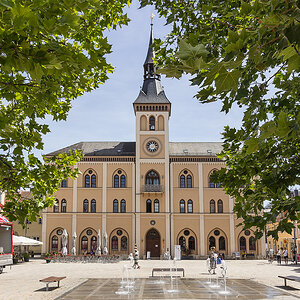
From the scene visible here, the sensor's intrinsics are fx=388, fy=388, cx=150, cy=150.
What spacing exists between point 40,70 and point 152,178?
41.2 m

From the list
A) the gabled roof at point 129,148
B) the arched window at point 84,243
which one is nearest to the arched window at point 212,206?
the gabled roof at point 129,148

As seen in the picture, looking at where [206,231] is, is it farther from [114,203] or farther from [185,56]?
[185,56]

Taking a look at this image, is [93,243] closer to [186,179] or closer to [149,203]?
[149,203]

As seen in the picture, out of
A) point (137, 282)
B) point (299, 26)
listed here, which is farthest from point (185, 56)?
point (137, 282)

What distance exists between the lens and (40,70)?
3170mm

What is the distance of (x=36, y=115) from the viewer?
8289 mm

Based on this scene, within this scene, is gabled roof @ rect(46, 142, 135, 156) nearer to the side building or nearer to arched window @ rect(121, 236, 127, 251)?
the side building

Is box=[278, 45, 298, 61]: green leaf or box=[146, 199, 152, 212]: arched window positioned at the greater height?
box=[146, 199, 152, 212]: arched window

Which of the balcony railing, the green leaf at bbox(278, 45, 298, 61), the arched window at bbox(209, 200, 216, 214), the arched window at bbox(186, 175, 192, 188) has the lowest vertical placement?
the green leaf at bbox(278, 45, 298, 61)

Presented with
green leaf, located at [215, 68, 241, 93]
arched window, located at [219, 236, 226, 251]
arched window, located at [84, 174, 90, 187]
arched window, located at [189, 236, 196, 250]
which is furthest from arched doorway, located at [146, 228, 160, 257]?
green leaf, located at [215, 68, 241, 93]

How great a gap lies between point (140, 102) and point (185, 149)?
7.85 metres

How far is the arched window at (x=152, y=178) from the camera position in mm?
43938

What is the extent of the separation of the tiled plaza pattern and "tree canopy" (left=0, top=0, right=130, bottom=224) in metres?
7.06

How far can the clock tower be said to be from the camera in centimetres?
4256
